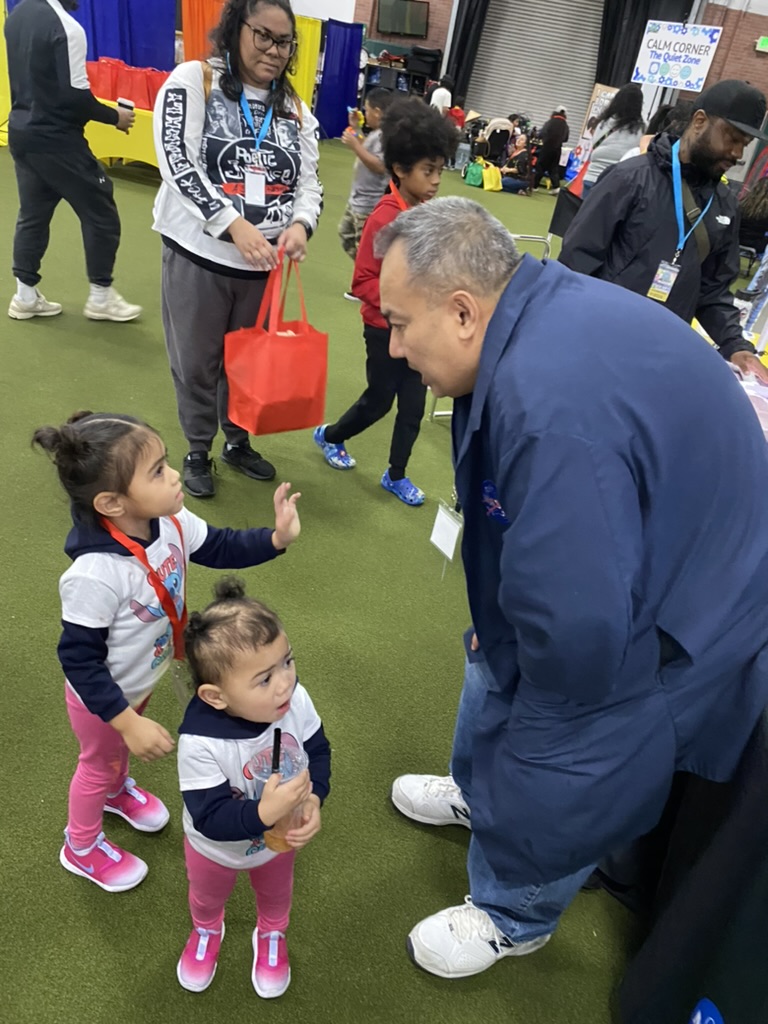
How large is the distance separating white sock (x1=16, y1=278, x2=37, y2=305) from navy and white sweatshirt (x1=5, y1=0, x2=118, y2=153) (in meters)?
0.72

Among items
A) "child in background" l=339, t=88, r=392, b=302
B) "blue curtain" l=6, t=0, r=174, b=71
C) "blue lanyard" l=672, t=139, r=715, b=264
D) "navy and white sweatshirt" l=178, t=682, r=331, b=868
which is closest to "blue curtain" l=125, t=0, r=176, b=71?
"blue curtain" l=6, t=0, r=174, b=71

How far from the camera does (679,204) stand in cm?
221

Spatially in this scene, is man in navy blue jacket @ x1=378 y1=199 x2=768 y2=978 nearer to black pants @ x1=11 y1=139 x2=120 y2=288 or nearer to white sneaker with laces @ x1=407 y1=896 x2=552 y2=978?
white sneaker with laces @ x1=407 y1=896 x2=552 y2=978

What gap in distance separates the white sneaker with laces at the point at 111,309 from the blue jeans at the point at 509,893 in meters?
3.42

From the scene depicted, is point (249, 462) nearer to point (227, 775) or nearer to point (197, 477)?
point (197, 477)

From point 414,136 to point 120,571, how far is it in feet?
5.81

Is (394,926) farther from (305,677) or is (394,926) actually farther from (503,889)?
(305,677)

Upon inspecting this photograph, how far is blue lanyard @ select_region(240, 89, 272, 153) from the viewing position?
7.01 ft

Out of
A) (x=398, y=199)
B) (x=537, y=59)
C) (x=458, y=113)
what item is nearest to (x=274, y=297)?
(x=398, y=199)

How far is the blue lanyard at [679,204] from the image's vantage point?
2.18 metres

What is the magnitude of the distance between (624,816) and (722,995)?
289mm

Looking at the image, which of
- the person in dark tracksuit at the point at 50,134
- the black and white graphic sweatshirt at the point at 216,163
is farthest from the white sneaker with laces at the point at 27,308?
the black and white graphic sweatshirt at the point at 216,163

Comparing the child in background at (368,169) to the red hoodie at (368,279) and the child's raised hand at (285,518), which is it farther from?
the child's raised hand at (285,518)

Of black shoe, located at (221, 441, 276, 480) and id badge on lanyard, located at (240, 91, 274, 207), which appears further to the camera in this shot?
black shoe, located at (221, 441, 276, 480)
